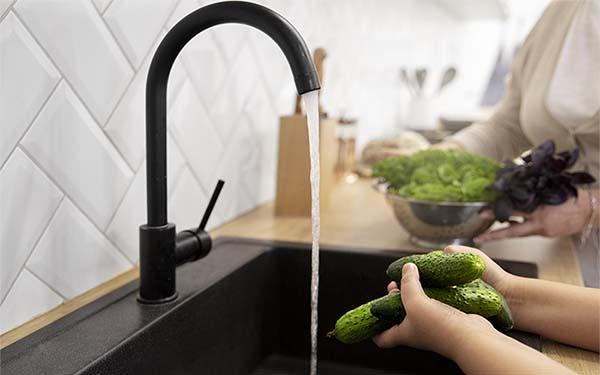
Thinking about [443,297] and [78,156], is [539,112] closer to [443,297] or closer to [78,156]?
[443,297]

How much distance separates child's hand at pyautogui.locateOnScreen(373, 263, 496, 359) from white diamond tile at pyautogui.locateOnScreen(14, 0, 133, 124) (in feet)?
1.47

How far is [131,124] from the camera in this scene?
83 cm

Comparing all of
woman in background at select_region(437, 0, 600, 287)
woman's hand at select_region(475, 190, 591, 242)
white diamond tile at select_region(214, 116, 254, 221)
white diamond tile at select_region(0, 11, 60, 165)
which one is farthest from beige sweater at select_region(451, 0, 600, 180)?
white diamond tile at select_region(0, 11, 60, 165)

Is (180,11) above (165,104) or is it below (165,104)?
above

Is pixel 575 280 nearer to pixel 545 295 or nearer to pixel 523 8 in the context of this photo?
pixel 545 295

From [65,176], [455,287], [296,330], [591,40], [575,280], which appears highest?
[591,40]

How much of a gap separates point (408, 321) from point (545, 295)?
0.64ft

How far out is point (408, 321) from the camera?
0.62 m

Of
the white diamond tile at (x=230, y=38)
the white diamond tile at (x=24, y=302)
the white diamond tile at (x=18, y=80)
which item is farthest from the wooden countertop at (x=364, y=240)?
the white diamond tile at (x=230, y=38)

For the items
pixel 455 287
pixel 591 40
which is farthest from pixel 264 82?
pixel 455 287

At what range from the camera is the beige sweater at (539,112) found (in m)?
1.25

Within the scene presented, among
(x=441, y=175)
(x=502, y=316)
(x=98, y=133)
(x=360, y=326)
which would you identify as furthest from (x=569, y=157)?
(x=98, y=133)

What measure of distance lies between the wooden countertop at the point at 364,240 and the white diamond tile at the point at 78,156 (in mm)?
125

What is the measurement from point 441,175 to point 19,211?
0.70 m
